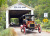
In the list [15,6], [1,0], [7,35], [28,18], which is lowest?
[7,35]

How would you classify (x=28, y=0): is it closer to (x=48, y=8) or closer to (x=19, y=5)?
(x=48, y=8)

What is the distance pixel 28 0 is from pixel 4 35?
39.1 meters

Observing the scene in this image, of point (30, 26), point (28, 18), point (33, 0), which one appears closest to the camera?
point (30, 26)

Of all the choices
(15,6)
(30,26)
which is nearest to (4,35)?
(30,26)

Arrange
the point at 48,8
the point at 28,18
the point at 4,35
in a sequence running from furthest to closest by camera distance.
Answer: the point at 48,8, the point at 28,18, the point at 4,35

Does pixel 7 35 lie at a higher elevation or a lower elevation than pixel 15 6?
lower

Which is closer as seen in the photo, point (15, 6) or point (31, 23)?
point (31, 23)

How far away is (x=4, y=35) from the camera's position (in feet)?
23.1

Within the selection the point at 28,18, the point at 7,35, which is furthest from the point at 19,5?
the point at 7,35

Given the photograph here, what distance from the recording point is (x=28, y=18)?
14.5 meters

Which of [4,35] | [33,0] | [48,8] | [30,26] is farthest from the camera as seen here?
Result: [33,0]

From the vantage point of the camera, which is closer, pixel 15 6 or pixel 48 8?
pixel 15 6

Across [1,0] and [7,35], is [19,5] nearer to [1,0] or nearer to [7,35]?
[7,35]

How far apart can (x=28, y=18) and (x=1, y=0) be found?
940cm
